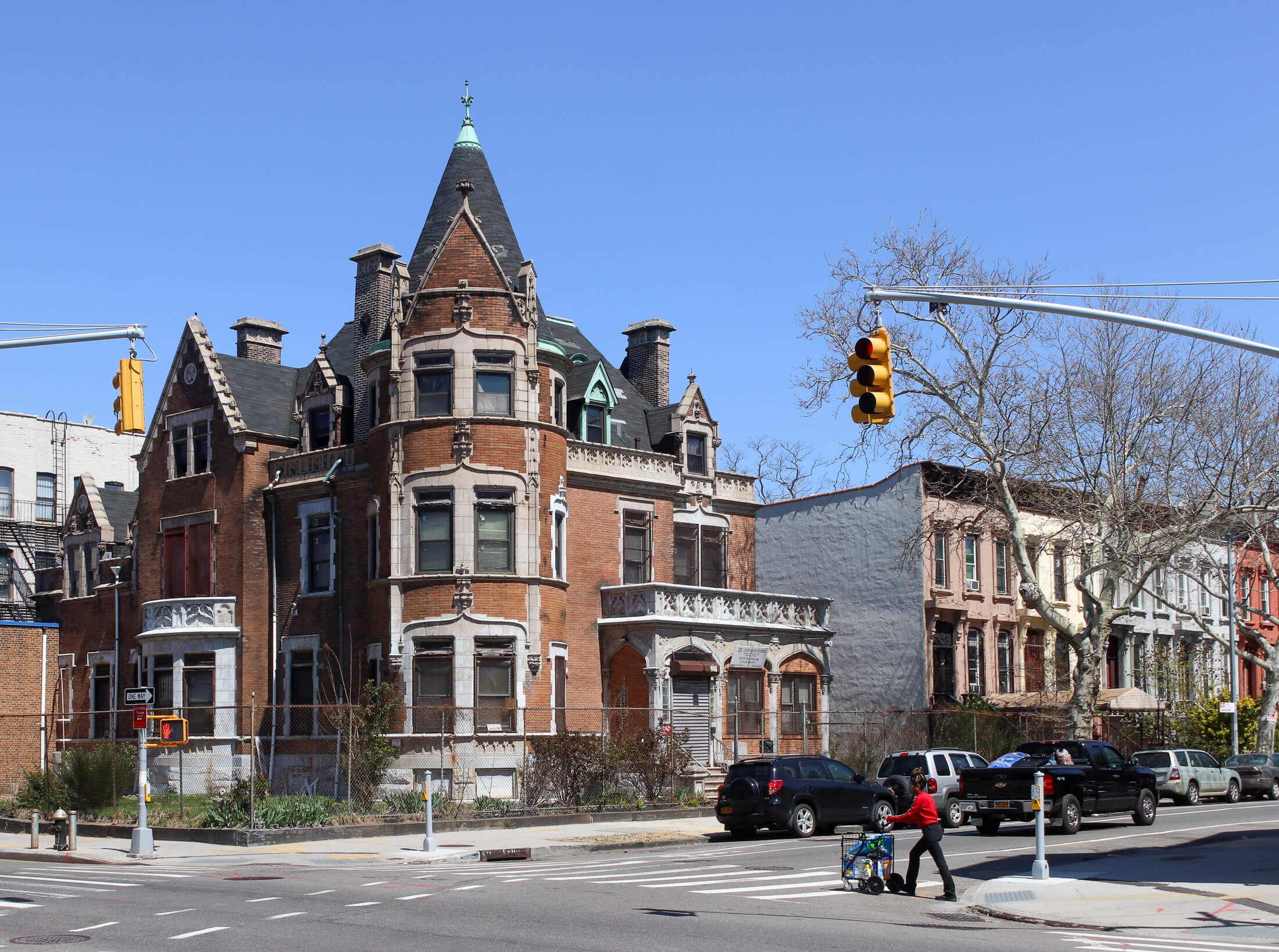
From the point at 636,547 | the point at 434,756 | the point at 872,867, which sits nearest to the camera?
the point at 872,867

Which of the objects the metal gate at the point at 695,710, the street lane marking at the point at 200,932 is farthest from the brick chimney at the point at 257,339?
the street lane marking at the point at 200,932

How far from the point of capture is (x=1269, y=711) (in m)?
50.6

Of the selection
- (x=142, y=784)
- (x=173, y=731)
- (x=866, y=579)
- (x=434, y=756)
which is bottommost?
(x=434, y=756)

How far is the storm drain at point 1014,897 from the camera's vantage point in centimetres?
1805

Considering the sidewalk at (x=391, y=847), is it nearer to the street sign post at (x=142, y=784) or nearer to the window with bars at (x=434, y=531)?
the street sign post at (x=142, y=784)

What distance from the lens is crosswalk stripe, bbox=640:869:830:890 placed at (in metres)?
19.8

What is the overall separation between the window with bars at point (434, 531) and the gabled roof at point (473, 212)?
5878 mm

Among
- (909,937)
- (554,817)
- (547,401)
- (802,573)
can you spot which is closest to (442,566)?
(547,401)

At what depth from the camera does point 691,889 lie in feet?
63.7

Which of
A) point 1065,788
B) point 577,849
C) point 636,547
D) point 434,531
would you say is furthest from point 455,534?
point 1065,788

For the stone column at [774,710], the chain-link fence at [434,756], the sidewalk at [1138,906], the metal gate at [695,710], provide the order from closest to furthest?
the sidewalk at [1138,906] → the chain-link fence at [434,756] → the metal gate at [695,710] → the stone column at [774,710]

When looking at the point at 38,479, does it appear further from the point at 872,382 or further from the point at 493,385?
the point at 872,382

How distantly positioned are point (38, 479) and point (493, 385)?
110ft

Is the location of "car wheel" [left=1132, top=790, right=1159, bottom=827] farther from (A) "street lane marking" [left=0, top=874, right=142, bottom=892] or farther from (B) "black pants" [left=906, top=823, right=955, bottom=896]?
(A) "street lane marking" [left=0, top=874, right=142, bottom=892]
